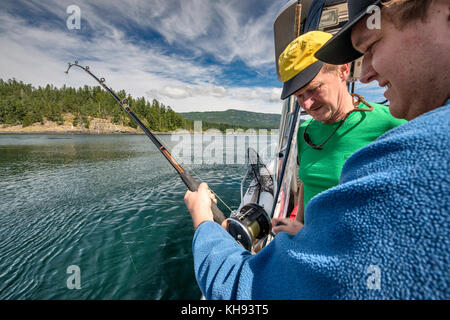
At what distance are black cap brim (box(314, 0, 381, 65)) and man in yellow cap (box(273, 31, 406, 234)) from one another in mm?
347

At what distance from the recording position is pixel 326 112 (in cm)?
187

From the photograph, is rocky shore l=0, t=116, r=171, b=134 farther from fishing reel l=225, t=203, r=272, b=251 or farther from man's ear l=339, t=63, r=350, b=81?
man's ear l=339, t=63, r=350, b=81

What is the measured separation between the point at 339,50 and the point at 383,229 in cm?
130

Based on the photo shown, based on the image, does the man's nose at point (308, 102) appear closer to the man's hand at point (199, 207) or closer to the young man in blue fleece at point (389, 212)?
the young man in blue fleece at point (389, 212)

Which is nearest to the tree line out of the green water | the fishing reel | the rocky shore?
the rocky shore

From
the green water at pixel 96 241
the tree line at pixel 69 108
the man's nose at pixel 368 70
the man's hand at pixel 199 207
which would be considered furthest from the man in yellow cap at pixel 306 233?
the tree line at pixel 69 108

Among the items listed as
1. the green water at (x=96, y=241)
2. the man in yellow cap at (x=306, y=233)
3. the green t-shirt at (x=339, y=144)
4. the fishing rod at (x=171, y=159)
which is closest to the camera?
the man in yellow cap at (x=306, y=233)

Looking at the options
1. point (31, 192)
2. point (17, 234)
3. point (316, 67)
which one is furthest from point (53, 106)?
point (316, 67)

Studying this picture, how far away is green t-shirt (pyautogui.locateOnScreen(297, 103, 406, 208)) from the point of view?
5.56ft

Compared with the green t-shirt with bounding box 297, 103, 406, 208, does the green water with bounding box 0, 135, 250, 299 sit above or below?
below

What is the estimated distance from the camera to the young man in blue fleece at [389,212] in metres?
0.37

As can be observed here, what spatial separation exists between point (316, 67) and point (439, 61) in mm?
Result: 1179

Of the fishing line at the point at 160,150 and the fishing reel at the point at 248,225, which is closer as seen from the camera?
the fishing reel at the point at 248,225

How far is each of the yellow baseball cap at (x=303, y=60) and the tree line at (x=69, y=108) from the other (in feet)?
277
